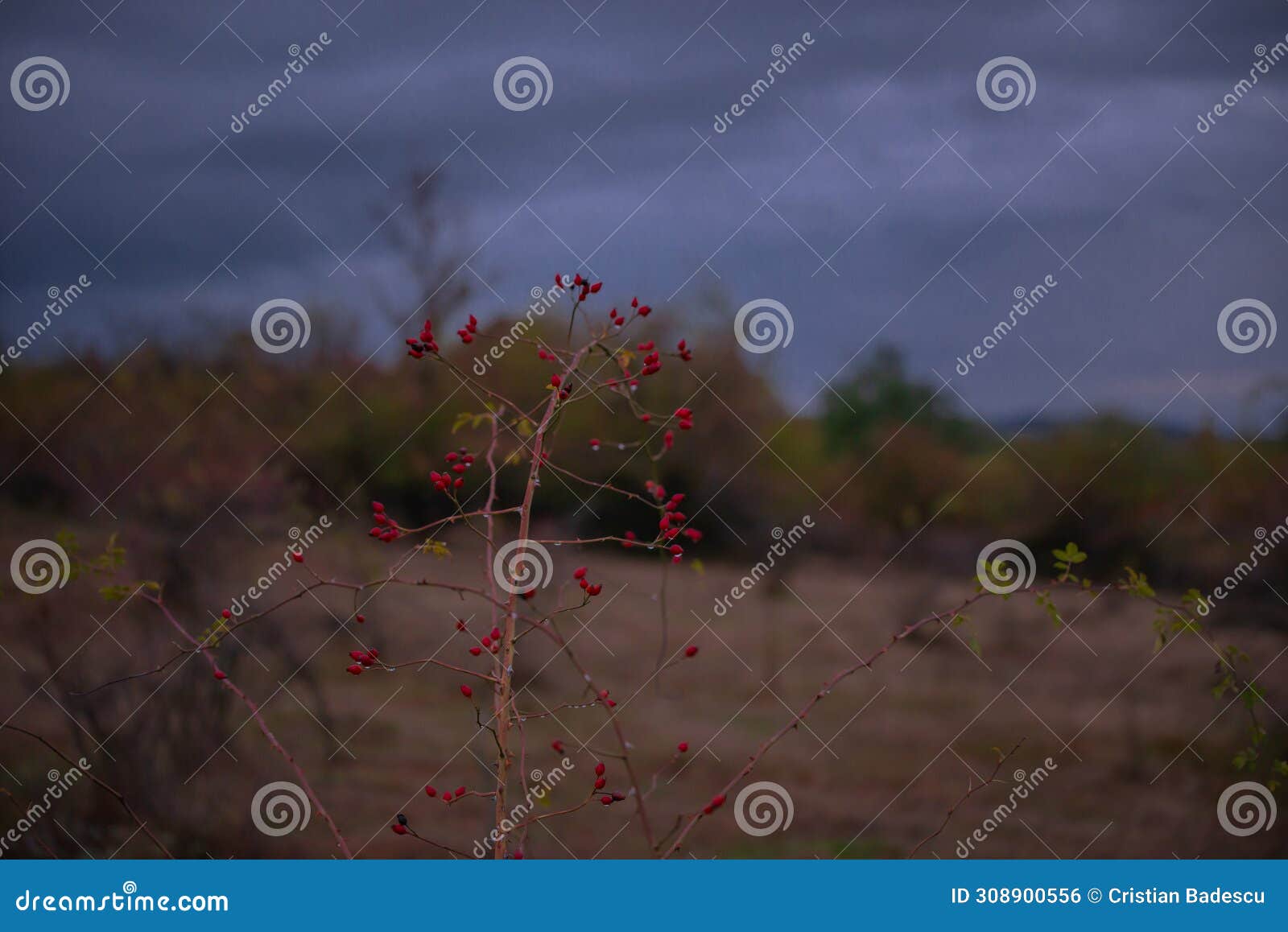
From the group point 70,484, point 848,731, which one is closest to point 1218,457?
point 848,731

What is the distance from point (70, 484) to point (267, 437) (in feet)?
2.23

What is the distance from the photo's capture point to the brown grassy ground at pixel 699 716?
283cm

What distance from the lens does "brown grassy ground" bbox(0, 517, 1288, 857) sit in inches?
111

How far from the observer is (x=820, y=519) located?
427cm

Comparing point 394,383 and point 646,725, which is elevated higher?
point 394,383

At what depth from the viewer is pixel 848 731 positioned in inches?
158

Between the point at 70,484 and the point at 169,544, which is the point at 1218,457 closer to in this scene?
the point at 169,544

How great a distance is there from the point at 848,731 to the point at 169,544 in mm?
2645

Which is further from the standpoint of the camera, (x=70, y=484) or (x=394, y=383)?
(x=394, y=383)

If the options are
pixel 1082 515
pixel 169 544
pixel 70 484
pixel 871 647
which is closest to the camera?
pixel 169 544

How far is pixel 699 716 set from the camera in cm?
411

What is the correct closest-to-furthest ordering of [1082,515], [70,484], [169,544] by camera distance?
1. [169,544]
2. [70,484]
3. [1082,515]

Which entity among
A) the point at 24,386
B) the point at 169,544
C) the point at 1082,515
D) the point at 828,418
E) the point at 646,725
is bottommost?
the point at 646,725

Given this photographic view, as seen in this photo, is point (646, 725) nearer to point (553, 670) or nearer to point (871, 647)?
point (553, 670)
